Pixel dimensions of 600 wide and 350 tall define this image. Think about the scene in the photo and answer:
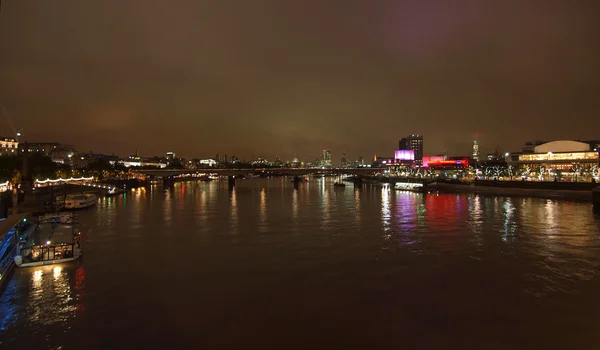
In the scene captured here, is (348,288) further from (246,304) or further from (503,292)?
(503,292)

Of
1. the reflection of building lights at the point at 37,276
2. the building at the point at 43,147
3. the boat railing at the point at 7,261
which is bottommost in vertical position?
the reflection of building lights at the point at 37,276

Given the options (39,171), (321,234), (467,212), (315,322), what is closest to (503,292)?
(315,322)

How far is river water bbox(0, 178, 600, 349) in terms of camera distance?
9180mm

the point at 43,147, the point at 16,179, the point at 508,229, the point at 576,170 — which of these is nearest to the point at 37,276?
the point at 508,229

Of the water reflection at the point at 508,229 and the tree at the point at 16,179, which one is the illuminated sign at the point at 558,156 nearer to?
the water reflection at the point at 508,229

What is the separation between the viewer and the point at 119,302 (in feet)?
37.1

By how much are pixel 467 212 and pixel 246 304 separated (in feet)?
96.8

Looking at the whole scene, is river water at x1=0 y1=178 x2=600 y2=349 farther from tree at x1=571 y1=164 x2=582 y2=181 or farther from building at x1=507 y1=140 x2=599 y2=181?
building at x1=507 y1=140 x2=599 y2=181

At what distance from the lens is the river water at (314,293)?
918cm

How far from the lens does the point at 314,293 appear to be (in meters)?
12.0

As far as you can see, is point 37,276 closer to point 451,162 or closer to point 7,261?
point 7,261

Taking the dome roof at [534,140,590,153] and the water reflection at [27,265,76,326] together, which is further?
the dome roof at [534,140,590,153]

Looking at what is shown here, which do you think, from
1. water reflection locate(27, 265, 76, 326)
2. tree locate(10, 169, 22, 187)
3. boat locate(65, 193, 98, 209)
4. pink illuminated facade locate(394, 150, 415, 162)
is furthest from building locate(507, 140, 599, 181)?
tree locate(10, 169, 22, 187)

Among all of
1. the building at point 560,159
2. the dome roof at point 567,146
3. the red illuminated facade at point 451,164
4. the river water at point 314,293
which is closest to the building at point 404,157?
the red illuminated facade at point 451,164
